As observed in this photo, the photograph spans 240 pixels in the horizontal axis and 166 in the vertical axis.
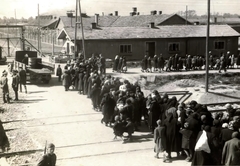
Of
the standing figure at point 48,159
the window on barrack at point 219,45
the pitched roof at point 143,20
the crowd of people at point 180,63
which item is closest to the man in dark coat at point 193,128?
the standing figure at point 48,159

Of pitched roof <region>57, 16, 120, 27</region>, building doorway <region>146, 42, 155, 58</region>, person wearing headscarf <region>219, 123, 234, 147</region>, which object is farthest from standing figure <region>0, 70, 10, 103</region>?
pitched roof <region>57, 16, 120, 27</region>

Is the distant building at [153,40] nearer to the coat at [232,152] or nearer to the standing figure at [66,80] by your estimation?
the standing figure at [66,80]

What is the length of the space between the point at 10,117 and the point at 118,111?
5.26m

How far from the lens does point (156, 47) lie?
3716 centimetres

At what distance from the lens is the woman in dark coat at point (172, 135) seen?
10531mm

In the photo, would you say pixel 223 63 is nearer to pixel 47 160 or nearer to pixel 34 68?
pixel 34 68

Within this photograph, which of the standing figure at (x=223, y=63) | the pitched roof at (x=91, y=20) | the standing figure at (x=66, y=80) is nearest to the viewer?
the standing figure at (x=66, y=80)

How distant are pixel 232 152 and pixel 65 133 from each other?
6.54m

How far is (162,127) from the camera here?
10461mm

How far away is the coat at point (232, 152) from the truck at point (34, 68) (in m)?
16.4

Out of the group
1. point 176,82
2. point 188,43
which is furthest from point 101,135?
point 188,43

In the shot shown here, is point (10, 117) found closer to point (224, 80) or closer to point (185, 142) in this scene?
point (185, 142)

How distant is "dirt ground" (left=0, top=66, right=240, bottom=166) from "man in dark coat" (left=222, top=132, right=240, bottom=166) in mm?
1637

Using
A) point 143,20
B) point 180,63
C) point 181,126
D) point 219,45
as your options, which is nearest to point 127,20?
point 143,20
